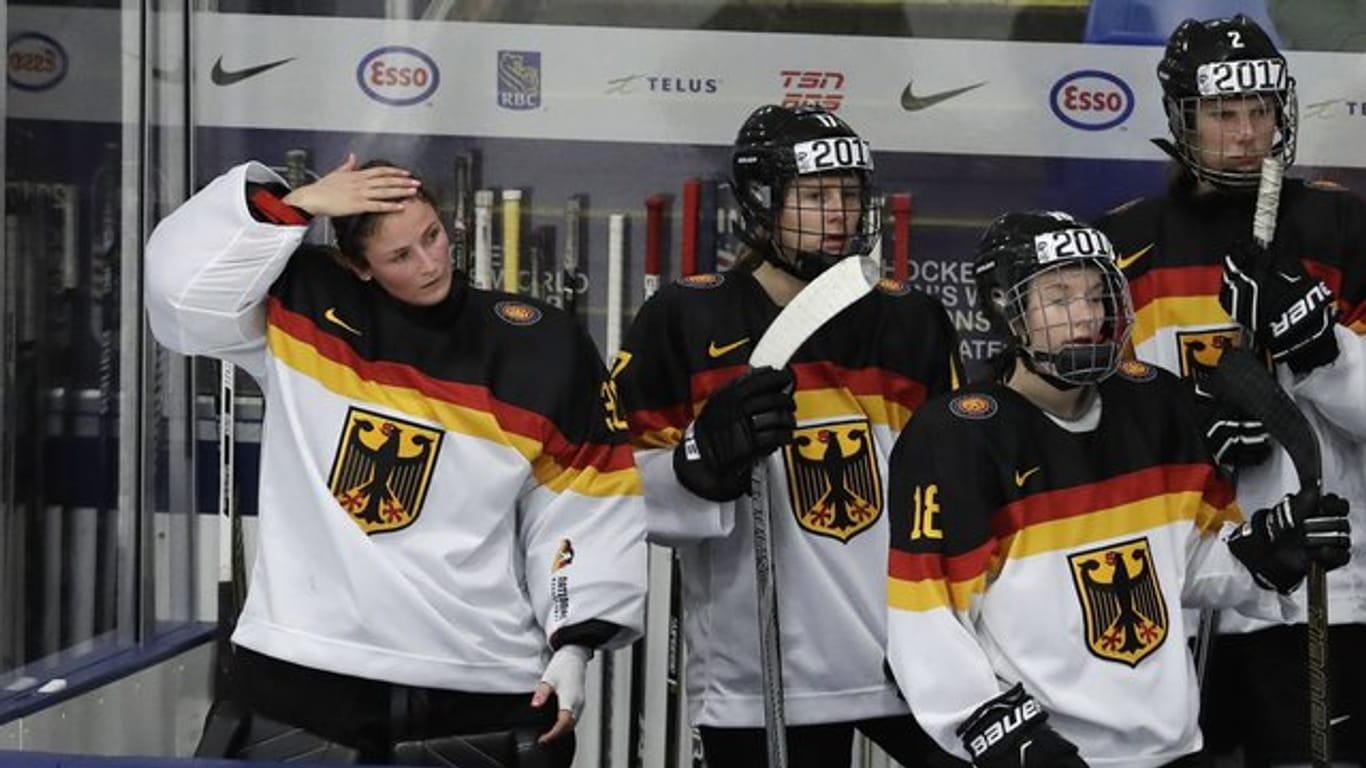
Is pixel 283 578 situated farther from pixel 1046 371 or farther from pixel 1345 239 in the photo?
pixel 1345 239

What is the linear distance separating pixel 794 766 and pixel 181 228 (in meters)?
1.06

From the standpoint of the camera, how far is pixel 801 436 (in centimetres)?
315

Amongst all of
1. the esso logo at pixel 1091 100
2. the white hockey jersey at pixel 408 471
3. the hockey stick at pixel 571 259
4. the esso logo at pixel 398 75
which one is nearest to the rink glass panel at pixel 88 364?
the esso logo at pixel 398 75

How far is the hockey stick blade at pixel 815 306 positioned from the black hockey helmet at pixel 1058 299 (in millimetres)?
174

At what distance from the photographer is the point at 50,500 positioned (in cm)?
391

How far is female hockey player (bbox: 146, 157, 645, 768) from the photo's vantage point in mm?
2889

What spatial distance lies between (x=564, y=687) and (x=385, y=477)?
334 mm

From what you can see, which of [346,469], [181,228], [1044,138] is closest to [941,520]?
[346,469]

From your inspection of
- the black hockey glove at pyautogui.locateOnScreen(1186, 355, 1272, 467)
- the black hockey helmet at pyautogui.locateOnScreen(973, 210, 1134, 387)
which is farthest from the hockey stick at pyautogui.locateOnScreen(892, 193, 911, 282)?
the black hockey helmet at pyautogui.locateOnScreen(973, 210, 1134, 387)

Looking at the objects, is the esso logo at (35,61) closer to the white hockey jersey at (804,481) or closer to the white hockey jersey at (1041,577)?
the white hockey jersey at (804,481)

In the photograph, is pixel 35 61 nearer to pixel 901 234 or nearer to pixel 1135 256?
pixel 901 234

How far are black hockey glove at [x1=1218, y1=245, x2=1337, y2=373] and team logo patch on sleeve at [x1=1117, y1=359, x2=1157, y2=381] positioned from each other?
0.17 m

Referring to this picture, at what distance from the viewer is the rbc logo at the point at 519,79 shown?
4.11 meters

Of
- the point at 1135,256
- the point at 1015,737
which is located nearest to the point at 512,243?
the point at 1135,256
